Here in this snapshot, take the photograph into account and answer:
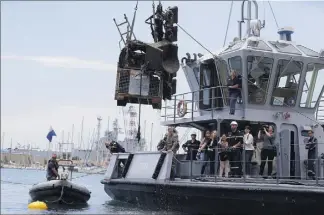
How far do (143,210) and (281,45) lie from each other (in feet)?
20.1

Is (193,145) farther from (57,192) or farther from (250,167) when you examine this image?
(57,192)

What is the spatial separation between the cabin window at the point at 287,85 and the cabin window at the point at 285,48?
0.32 meters

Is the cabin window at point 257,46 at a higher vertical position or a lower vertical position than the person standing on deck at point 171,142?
higher

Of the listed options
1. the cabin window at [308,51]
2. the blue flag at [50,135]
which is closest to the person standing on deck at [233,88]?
the cabin window at [308,51]

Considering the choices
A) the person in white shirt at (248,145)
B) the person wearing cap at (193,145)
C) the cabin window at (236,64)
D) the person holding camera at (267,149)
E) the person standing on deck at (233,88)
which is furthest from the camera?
the person wearing cap at (193,145)

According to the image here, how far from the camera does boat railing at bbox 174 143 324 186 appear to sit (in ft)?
44.3

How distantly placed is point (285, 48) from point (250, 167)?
358 cm

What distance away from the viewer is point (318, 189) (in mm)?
11195

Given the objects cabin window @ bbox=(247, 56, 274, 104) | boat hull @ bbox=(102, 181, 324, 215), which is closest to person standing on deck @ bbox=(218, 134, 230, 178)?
boat hull @ bbox=(102, 181, 324, 215)

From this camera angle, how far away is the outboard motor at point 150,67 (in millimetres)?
16312

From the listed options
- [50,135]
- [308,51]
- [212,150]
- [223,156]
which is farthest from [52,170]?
[308,51]

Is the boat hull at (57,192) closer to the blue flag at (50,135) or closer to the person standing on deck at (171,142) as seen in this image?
the person standing on deck at (171,142)

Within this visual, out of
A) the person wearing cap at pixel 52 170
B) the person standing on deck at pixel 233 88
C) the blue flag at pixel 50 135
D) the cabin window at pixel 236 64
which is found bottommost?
the person wearing cap at pixel 52 170

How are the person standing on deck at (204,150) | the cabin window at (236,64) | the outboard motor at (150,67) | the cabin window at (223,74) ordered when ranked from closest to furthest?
the person standing on deck at (204,150)
the cabin window at (236,64)
the cabin window at (223,74)
the outboard motor at (150,67)
